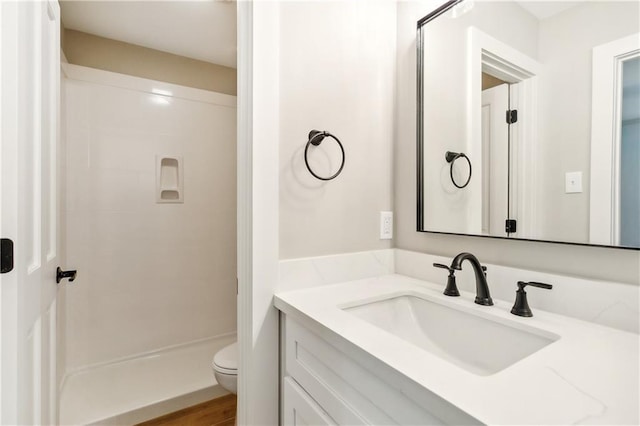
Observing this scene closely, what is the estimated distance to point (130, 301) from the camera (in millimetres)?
2189

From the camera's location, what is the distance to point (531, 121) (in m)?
0.90

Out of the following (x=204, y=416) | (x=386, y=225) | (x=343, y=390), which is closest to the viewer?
(x=343, y=390)

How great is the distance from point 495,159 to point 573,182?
0.74 feet

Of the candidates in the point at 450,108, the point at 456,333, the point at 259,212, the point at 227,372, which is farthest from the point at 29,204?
the point at 450,108

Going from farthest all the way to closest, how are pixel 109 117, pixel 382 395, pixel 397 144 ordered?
pixel 109 117 → pixel 397 144 → pixel 382 395

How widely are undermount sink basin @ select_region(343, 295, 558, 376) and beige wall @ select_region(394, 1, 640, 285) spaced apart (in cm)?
21

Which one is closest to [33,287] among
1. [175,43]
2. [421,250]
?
[421,250]

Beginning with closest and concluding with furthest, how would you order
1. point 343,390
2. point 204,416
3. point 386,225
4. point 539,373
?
point 539,373 → point 343,390 → point 386,225 → point 204,416

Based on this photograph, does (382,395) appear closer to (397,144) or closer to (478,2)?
(397,144)

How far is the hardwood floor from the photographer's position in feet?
5.52

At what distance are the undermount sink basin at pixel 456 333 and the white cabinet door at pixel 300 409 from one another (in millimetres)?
269

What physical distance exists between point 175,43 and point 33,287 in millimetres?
2009

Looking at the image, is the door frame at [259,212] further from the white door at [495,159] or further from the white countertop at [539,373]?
the white door at [495,159]

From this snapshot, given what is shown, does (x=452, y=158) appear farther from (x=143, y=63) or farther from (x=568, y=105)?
(x=143, y=63)
